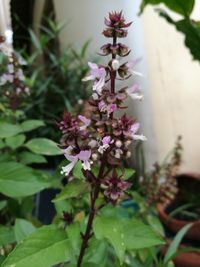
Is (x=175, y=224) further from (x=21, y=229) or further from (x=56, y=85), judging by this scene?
(x=56, y=85)

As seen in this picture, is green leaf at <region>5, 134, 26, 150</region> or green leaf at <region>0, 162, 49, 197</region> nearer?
green leaf at <region>0, 162, 49, 197</region>

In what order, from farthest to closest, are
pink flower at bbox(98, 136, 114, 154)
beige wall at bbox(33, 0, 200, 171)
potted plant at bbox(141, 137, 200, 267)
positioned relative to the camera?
beige wall at bbox(33, 0, 200, 171) < potted plant at bbox(141, 137, 200, 267) < pink flower at bbox(98, 136, 114, 154)

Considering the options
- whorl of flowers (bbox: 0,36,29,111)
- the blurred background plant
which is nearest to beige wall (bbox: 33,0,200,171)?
the blurred background plant

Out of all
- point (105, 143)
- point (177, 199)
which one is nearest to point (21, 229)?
point (105, 143)

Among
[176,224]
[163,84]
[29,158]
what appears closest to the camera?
[29,158]

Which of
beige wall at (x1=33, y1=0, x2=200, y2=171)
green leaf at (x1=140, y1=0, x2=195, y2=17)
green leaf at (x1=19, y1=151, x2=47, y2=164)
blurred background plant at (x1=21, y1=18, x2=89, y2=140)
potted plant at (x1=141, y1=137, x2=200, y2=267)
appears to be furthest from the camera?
blurred background plant at (x1=21, y1=18, x2=89, y2=140)

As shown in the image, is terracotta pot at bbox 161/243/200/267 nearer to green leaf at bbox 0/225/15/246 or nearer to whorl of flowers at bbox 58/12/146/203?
green leaf at bbox 0/225/15/246
